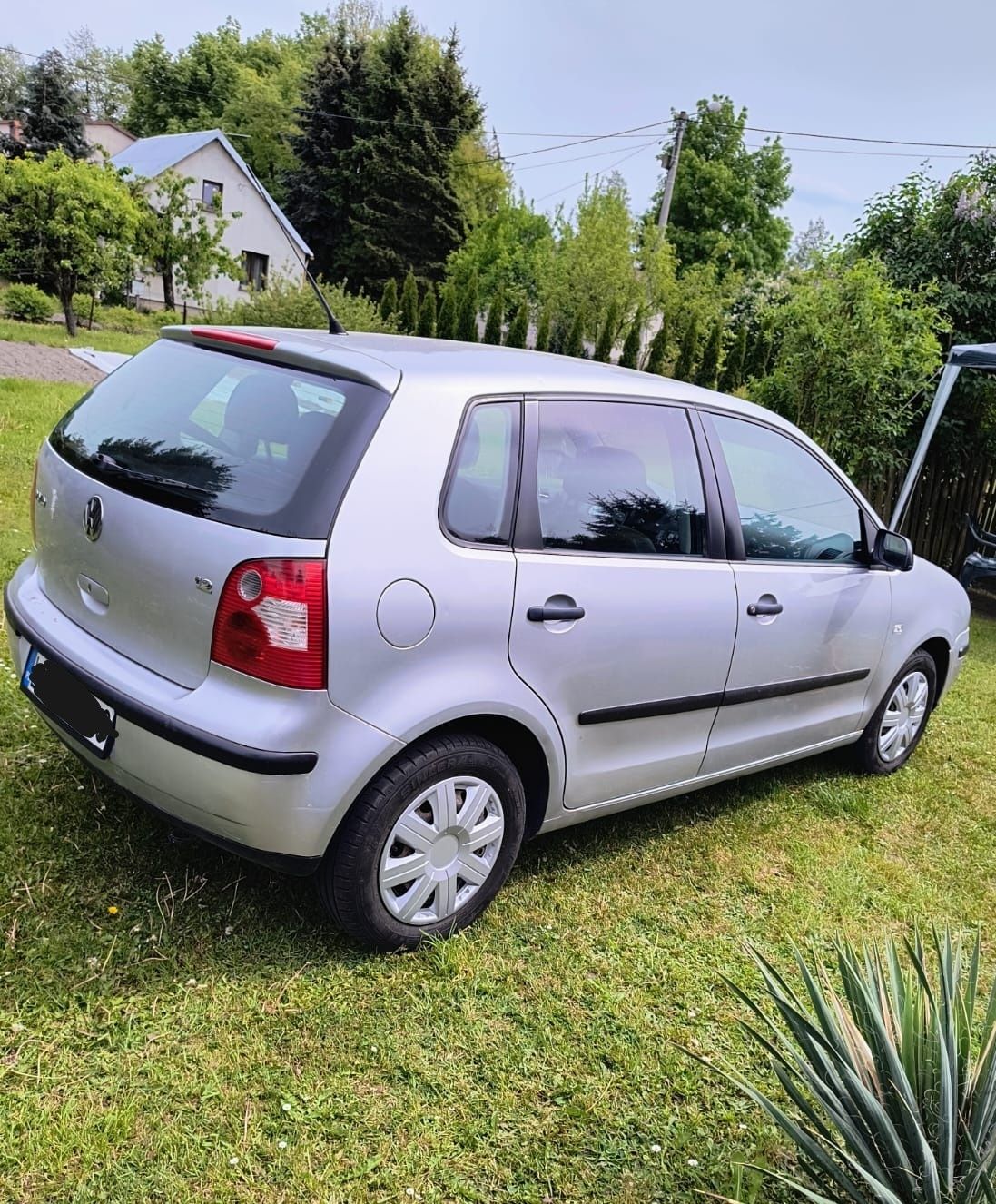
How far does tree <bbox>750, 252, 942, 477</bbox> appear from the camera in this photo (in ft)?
26.8

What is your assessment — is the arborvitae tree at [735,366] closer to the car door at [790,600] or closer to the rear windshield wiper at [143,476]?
the car door at [790,600]

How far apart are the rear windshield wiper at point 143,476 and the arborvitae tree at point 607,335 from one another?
19588 millimetres

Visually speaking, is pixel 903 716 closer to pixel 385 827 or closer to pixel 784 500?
pixel 784 500

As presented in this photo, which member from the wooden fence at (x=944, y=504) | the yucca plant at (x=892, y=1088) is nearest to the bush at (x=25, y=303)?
the wooden fence at (x=944, y=504)

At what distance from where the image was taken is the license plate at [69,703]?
238cm

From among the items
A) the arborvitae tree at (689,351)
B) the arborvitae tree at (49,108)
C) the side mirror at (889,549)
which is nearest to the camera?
the side mirror at (889,549)

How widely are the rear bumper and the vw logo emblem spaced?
1.29 feet

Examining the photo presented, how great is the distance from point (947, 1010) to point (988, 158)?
34.7 ft

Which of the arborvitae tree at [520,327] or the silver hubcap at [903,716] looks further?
the arborvitae tree at [520,327]

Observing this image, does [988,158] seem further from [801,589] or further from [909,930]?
[909,930]

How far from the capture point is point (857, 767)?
14.5ft

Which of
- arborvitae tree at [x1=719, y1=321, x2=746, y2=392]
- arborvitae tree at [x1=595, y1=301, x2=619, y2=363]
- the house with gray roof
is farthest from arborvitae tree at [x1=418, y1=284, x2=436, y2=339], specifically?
the house with gray roof

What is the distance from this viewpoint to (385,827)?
93.8 inches

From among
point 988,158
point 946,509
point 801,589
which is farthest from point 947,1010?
point 988,158
